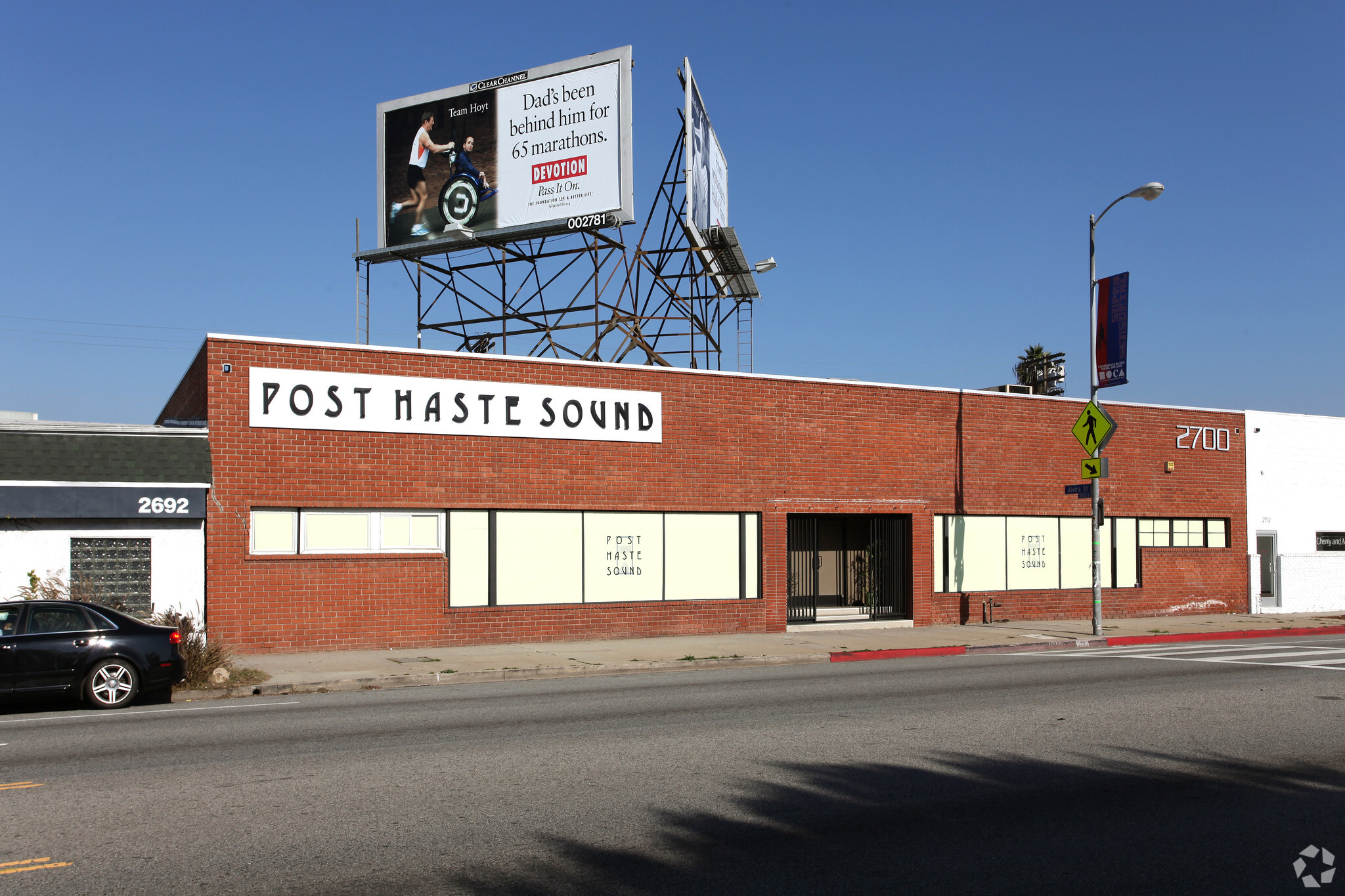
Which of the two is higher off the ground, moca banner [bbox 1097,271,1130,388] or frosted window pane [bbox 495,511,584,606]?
moca banner [bbox 1097,271,1130,388]

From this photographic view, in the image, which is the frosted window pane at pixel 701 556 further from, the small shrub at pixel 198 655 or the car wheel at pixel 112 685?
the car wheel at pixel 112 685

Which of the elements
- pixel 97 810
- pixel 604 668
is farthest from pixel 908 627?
pixel 97 810

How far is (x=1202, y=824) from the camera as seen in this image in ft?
23.8

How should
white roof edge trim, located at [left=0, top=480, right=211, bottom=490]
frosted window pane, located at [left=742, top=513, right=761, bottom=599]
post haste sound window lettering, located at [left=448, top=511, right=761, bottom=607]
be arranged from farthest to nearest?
frosted window pane, located at [left=742, top=513, right=761, bottom=599] → post haste sound window lettering, located at [left=448, top=511, right=761, bottom=607] → white roof edge trim, located at [left=0, top=480, right=211, bottom=490]

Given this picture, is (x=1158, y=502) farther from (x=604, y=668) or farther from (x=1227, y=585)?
(x=604, y=668)

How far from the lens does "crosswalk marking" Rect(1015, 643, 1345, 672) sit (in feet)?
56.3

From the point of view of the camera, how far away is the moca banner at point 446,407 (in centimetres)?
1880

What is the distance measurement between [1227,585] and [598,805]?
90.5 ft

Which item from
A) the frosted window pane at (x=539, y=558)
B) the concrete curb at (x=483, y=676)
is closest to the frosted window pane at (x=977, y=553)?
the concrete curb at (x=483, y=676)

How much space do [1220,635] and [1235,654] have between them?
524 centimetres

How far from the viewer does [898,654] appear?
65.5ft

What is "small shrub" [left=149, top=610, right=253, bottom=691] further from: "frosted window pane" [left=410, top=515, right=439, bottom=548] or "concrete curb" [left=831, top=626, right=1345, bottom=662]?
"concrete curb" [left=831, top=626, right=1345, bottom=662]

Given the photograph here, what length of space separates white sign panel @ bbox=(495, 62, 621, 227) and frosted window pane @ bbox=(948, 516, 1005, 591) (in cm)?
1158

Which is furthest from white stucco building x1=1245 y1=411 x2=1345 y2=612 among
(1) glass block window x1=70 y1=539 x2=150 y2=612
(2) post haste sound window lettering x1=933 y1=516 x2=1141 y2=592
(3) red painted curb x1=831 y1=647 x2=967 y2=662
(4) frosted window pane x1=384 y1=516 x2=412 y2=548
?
(1) glass block window x1=70 y1=539 x2=150 y2=612
